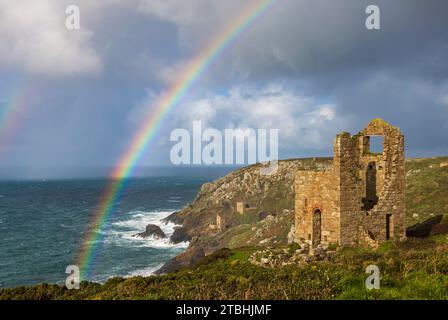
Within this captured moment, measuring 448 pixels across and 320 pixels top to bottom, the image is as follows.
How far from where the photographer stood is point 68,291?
2022 cm

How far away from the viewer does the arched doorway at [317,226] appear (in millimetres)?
27562

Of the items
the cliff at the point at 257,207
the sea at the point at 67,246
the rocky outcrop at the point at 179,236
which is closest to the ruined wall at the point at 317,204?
the cliff at the point at 257,207

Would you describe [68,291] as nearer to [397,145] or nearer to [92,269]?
[397,145]

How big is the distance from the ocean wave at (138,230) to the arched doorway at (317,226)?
154 feet

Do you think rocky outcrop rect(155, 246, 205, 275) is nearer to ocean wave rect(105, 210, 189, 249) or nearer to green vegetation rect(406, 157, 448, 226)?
ocean wave rect(105, 210, 189, 249)

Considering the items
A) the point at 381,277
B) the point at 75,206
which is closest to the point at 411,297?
the point at 381,277

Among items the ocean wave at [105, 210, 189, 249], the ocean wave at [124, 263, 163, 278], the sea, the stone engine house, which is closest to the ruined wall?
the stone engine house

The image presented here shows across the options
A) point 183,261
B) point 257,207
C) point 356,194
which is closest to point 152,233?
point 257,207

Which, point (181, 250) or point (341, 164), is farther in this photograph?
point (181, 250)

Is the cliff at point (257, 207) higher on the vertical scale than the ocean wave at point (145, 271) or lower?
higher

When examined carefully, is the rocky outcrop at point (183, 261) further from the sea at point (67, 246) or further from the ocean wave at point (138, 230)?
the ocean wave at point (138, 230)

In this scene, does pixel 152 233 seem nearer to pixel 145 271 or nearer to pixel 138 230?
pixel 138 230

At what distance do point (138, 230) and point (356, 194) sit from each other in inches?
2720
